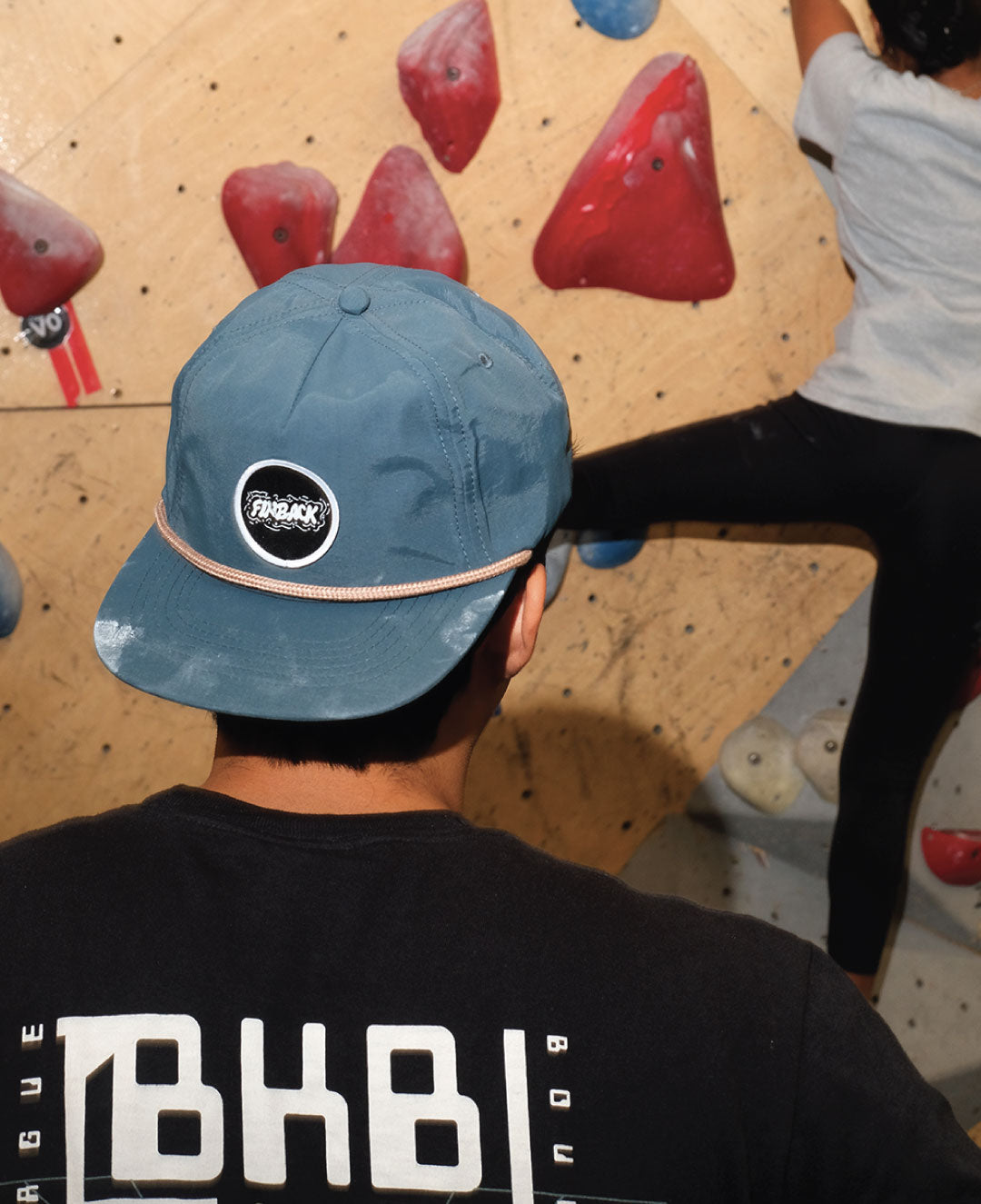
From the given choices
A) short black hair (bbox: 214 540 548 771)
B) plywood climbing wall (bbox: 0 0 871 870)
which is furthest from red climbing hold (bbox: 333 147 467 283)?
short black hair (bbox: 214 540 548 771)

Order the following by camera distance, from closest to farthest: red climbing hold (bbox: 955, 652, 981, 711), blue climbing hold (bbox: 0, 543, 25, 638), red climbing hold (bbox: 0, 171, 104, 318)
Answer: red climbing hold (bbox: 0, 171, 104, 318), blue climbing hold (bbox: 0, 543, 25, 638), red climbing hold (bbox: 955, 652, 981, 711)

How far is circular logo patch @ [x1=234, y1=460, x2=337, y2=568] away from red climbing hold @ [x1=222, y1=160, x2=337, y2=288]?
83cm

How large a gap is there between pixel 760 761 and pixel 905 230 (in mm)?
792

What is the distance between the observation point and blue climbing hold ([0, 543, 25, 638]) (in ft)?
4.96

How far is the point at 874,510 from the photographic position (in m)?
1.44

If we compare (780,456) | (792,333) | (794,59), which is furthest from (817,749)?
(794,59)

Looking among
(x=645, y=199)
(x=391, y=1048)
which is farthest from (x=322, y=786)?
(x=645, y=199)

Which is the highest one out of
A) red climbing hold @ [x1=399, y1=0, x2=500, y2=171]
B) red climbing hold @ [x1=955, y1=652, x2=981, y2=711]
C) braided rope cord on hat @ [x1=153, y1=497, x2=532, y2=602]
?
red climbing hold @ [x1=399, y1=0, x2=500, y2=171]

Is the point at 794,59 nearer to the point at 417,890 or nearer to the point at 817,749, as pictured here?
the point at 817,749

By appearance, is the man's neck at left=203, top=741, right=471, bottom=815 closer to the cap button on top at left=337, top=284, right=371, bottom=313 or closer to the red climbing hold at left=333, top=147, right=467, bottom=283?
the cap button on top at left=337, top=284, right=371, bottom=313

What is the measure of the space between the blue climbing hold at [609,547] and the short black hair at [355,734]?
0.88m

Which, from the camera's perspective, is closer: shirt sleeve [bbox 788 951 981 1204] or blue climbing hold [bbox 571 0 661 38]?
shirt sleeve [bbox 788 951 981 1204]

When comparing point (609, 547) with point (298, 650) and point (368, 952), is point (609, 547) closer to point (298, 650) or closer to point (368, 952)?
point (298, 650)

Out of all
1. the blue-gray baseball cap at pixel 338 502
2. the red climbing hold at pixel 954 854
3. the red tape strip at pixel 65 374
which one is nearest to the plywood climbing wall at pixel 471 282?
the red tape strip at pixel 65 374
